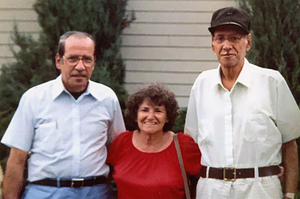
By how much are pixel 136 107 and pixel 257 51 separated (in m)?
2.36

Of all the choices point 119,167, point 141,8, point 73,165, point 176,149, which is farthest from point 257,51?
point 73,165

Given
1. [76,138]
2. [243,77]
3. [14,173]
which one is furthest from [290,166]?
[14,173]

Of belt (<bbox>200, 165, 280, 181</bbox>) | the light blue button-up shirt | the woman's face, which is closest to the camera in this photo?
belt (<bbox>200, 165, 280, 181</bbox>)

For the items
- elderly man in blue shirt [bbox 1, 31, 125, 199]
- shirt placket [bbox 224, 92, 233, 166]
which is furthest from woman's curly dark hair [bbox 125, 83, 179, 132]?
shirt placket [bbox 224, 92, 233, 166]

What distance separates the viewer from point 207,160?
2.73m

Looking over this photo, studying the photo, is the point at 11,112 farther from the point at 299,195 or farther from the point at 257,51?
the point at 299,195

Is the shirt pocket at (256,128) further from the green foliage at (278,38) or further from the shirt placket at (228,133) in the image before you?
the green foliage at (278,38)

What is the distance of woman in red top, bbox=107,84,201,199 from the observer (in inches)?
111

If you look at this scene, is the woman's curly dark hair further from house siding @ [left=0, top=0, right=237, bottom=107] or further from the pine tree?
house siding @ [left=0, top=0, right=237, bottom=107]

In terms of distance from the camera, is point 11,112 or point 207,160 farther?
point 11,112

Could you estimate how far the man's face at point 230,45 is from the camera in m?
2.71

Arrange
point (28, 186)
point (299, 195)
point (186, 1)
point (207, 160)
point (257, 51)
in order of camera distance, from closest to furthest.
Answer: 1. point (207, 160)
2. point (28, 186)
3. point (299, 195)
4. point (257, 51)
5. point (186, 1)

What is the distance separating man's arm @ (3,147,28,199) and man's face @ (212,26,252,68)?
1660 mm

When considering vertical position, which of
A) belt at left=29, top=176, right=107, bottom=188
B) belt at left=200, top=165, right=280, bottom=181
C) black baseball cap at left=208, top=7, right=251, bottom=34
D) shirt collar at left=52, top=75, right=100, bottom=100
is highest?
black baseball cap at left=208, top=7, right=251, bottom=34
